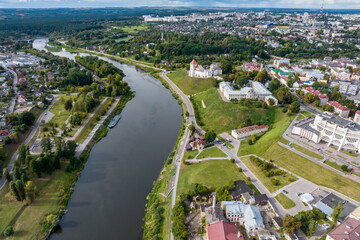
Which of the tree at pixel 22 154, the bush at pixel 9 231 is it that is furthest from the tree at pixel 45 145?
the bush at pixel 9 231

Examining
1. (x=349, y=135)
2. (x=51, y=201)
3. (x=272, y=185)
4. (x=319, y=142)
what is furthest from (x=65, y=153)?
(x=349, y=135)

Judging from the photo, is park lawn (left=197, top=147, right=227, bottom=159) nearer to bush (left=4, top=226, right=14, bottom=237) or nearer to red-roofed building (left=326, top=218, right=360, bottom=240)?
red-roofed building (left=326, top=218, right=360, bottom=240)

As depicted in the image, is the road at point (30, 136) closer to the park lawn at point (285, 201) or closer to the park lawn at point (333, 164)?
the park lawn at point (285, 201)

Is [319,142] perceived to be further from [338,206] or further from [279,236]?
[279,236]

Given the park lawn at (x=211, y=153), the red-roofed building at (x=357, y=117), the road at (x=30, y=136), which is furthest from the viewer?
the red-roofed building at (x=357, y=117)

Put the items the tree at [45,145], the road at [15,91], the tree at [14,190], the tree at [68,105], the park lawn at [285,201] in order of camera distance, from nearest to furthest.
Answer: the park lawn at [285,201], the tree at [14,190], the tree at [45,145], the tree at [68,105], the road at [15,91]

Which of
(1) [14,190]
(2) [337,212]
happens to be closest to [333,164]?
(2) [337,212]
